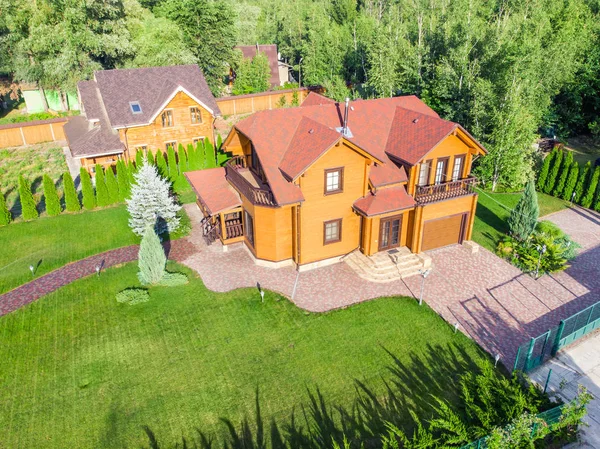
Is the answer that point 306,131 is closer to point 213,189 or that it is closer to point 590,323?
point 213,189

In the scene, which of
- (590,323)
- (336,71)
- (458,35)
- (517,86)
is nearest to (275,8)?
(336,71)

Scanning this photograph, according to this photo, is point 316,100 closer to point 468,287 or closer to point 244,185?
point 244,185

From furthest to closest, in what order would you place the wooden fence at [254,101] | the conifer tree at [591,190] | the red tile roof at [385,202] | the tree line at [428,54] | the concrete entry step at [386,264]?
1. the wooden fence at [254,101]
2. the tree line at [428,54]
3. the conifer tree at [591,190]
4. the concrete entry step at [386,264]
5. the red tile roof at [385,202]

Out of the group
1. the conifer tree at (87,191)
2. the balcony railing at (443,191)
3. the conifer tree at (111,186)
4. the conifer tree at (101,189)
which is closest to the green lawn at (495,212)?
the balcony railing at (443,191)

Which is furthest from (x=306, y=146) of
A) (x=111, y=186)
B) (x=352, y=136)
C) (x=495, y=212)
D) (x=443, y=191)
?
(x=111, y=186)

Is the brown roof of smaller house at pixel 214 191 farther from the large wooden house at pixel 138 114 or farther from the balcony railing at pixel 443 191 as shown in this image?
the balcony railing at pixel 443 191

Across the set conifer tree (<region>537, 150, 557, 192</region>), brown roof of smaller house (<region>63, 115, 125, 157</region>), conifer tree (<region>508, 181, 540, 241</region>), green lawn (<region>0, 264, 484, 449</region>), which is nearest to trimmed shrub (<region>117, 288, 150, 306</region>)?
green lawn (<region>0, 264, 484, 449</region>)

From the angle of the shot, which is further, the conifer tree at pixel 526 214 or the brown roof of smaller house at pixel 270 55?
the brown roof of smaller house at pixel 270 55
